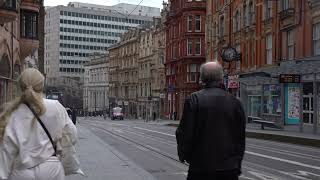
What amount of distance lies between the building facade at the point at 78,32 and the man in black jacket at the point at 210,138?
88.1 meters

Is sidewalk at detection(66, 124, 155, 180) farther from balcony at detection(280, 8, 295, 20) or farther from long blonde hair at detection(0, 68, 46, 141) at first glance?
balcony at detection(280, 8, 295, 20)

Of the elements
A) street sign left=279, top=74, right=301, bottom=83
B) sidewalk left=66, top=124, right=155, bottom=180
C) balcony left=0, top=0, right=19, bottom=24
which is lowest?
sidewalk left=66, top=124, right=155, bottom=180

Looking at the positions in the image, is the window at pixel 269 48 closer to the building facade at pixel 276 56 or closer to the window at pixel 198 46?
the building facade at pixel 276 56

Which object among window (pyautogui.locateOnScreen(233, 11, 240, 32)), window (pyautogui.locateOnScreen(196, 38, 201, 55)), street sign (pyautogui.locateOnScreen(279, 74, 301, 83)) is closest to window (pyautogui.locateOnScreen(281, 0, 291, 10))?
street sign (pyautogui.locateOnScreen(279, 74, 301, 83))

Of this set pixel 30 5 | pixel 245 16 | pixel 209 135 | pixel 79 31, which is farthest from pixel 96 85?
pixel 209 135

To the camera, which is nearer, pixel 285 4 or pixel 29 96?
pixel 29 96

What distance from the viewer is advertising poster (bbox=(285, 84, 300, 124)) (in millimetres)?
36812

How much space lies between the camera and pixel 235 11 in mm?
53219

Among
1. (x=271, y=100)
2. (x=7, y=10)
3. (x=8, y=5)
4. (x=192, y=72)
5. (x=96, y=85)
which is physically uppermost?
(x=8, y=5)

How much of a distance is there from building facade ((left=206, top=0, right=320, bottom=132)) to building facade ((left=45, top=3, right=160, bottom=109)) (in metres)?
45.2

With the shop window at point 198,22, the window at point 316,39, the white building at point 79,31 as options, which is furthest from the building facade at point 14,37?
the white building at point 79,31

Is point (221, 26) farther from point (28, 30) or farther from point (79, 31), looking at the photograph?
point (79, 31)

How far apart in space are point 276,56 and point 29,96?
37770 mm

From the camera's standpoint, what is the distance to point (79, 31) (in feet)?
417
